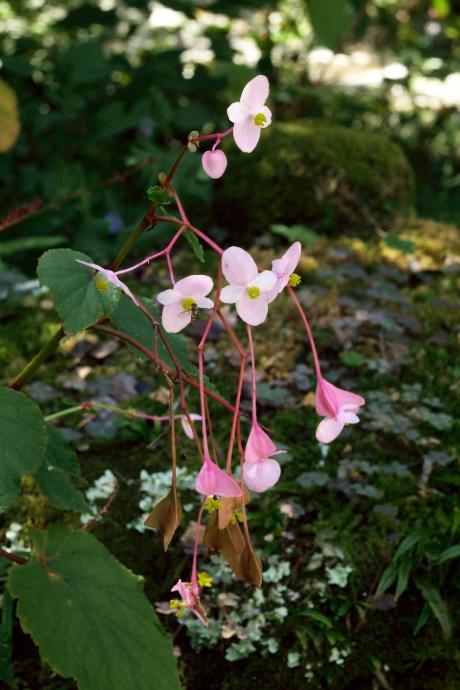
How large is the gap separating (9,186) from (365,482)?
2611mm

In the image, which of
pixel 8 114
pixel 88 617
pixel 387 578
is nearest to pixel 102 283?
pixel 88 617

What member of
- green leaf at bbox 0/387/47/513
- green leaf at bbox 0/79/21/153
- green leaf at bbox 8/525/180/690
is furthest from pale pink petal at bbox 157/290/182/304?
green leaf at bbox 0/79/21/153

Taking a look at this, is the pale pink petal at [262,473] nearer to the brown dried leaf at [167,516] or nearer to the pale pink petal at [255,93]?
the brown dried leaf at [167,516]

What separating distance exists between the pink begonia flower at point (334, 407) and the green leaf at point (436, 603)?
896 mm

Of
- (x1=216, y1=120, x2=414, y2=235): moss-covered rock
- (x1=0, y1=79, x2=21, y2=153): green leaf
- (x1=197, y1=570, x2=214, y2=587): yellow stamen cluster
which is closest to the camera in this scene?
(x1=197, y1=570, x2=214, y2=587): yellow stamen cluster

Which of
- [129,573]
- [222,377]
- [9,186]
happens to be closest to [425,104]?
[9,186]

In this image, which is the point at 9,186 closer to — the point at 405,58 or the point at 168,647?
the point at 405,58

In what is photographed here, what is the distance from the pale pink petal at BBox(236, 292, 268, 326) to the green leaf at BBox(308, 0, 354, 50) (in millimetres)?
3688

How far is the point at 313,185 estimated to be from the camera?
3.67 meters

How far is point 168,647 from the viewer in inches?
55.3

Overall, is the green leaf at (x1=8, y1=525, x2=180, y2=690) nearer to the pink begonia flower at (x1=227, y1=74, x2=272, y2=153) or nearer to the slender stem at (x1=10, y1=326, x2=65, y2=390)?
the slender stem at (x1=10, y1=326, x2=65, y2=390)

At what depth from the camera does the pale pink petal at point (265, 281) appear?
104 centimetres

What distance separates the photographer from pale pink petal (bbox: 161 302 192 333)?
1104mm

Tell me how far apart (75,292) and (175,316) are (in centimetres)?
15
